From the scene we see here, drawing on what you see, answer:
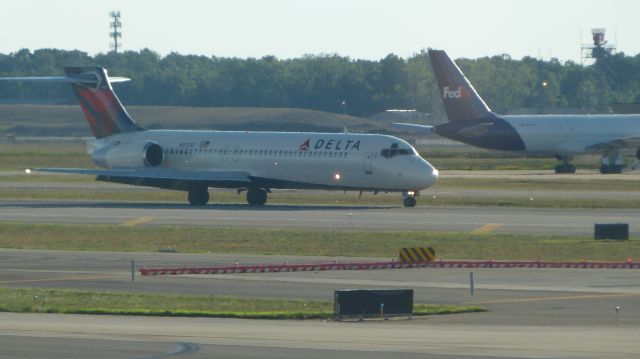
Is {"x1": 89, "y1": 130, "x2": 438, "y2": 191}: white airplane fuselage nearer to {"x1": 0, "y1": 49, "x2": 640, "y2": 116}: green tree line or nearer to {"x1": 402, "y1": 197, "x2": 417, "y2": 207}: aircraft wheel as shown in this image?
{"x1": 402, "y1": 197, "x2": 417, "y2": 207}: aircraft wheel

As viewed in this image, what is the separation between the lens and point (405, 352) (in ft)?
72.7

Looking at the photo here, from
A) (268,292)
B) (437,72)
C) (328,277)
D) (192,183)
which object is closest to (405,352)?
(268,292)

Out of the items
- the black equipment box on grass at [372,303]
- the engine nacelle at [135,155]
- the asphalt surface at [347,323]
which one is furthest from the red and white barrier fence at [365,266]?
the engine nacelle at [135,155]

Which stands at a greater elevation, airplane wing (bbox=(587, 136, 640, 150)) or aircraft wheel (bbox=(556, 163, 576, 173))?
airplane wing (bbox=(587, 136, 640, 150))

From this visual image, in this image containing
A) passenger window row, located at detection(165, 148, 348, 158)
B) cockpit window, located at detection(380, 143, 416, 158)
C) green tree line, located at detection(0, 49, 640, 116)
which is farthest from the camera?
green tree line, located at detection(0, 49, 640, 116)

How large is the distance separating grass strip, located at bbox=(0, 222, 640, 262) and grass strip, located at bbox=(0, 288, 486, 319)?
1148cm

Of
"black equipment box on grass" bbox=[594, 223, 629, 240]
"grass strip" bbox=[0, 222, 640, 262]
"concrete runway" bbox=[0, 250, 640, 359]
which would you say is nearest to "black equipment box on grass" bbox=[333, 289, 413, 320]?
"concrete runway" bbox=[0, 250, 640, 359]

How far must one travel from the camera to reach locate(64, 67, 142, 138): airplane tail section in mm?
69688

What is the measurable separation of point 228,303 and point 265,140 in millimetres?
35386

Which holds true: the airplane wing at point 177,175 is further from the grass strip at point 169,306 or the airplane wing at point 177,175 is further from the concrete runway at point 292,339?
the concrete runway at point 292,339

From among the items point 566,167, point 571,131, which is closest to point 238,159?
point 566,167

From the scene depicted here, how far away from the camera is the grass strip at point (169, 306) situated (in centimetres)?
2842

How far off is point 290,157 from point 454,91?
39209 mm

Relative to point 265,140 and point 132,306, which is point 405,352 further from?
point 265,140
